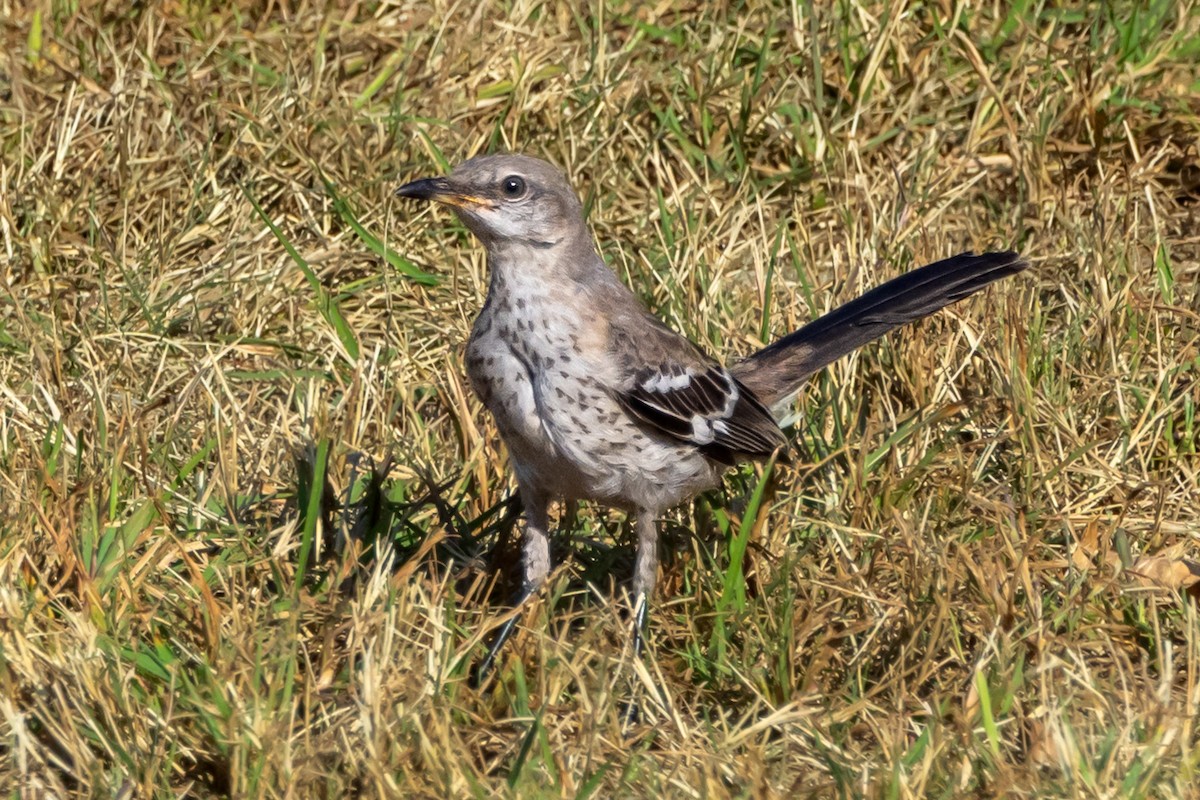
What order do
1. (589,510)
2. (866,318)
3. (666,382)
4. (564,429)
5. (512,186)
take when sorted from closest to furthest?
(564,429)
(512,186)
(666,382)
(866,318)
(589,510)

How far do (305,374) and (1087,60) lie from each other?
3109mm

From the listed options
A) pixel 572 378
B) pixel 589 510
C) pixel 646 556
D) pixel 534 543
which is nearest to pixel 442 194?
pixel 572 378

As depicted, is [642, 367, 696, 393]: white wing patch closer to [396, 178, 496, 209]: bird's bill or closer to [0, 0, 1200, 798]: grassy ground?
[0, 0, 1200, 798]: grassy ground

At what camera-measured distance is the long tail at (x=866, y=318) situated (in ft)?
16.8

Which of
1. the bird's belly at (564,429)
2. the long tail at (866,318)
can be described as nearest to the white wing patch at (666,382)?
the bird's belly at (564,429)

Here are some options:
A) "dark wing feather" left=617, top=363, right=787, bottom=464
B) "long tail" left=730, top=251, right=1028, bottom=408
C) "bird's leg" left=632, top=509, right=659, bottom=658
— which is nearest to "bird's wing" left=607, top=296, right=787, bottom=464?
"dark wing feather" left=617, top=363, right=787, bottom=464

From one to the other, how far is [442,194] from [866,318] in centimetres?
137

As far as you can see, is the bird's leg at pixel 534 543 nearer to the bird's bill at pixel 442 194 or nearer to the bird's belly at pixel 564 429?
the bird's belly at pixel 564 429

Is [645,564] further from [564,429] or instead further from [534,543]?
[564,429]

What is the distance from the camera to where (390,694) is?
3.71 m

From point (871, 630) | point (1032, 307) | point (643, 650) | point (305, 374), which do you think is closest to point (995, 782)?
point (871, 630)

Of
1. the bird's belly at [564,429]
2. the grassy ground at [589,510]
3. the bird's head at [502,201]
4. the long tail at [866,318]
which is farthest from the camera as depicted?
the long tail at [866,318]

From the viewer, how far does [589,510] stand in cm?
543

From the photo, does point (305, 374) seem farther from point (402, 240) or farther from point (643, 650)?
point (643, 650)
